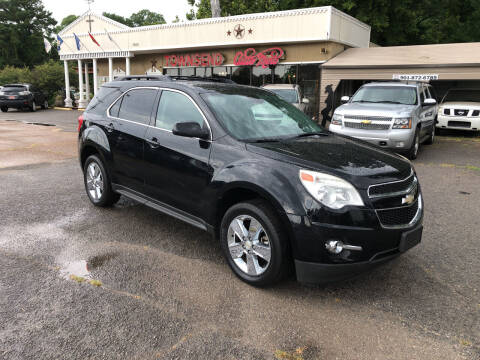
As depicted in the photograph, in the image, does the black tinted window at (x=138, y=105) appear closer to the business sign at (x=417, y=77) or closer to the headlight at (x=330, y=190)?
the headlight at (x=330, y=190)

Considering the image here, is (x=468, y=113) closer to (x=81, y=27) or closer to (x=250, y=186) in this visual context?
(x=250, y=186)

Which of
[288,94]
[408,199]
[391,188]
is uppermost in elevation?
[288,94]

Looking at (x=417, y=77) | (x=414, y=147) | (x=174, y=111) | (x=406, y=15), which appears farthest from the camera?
(x=406, y=15)

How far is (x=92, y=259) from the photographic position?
13.1 ft

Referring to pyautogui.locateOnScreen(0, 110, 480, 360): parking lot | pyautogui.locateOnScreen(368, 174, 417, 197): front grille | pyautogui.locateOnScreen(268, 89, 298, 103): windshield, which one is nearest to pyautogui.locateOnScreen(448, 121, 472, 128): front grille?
pyautogui.locateOnScreen(268, 89, 298, 103): windshield

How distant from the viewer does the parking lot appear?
106 inches

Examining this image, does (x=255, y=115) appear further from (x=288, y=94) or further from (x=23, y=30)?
(x=23, y=30)

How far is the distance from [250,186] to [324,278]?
→ 95 centimetres

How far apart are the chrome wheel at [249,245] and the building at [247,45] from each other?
1625 cm

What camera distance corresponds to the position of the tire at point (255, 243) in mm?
3195

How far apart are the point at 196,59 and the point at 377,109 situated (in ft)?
53.5

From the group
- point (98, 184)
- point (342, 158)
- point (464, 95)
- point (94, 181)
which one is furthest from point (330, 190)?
point (464, 95)

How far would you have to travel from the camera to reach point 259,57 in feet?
68.0

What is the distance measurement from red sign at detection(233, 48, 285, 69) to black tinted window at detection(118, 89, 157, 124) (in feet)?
53.0
